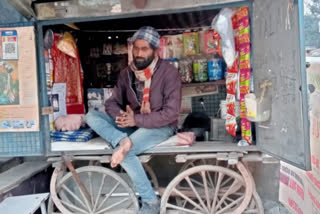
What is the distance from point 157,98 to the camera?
2947 mm

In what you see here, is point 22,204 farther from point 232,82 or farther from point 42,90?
point 232,82

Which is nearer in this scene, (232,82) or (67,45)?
(232,82)

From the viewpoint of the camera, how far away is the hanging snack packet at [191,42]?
3527mm

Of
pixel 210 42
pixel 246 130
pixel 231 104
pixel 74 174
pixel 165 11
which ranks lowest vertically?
pixel 74 174

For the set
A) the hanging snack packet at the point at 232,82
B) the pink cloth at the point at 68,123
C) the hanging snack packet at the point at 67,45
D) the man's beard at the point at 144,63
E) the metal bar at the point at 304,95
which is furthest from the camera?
the hanging snack packet at the point at 67,45

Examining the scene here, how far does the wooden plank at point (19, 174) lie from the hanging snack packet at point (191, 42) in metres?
1.99

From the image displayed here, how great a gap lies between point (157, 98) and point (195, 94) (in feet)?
3.00

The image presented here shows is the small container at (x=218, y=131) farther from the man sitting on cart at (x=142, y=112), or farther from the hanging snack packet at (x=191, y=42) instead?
the hanging snack packet at (x=191, y=42)

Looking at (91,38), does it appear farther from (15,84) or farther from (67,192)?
(67,192)

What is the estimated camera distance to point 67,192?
3115 mm

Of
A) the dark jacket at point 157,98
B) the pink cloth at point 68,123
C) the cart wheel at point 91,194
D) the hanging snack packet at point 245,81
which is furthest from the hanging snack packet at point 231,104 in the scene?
the pink cloth at point 68,123

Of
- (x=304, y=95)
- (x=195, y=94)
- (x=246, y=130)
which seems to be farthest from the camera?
(x=195, y=94)

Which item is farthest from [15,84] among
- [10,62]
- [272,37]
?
[272,37]

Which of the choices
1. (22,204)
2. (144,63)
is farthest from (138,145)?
(22,204)
